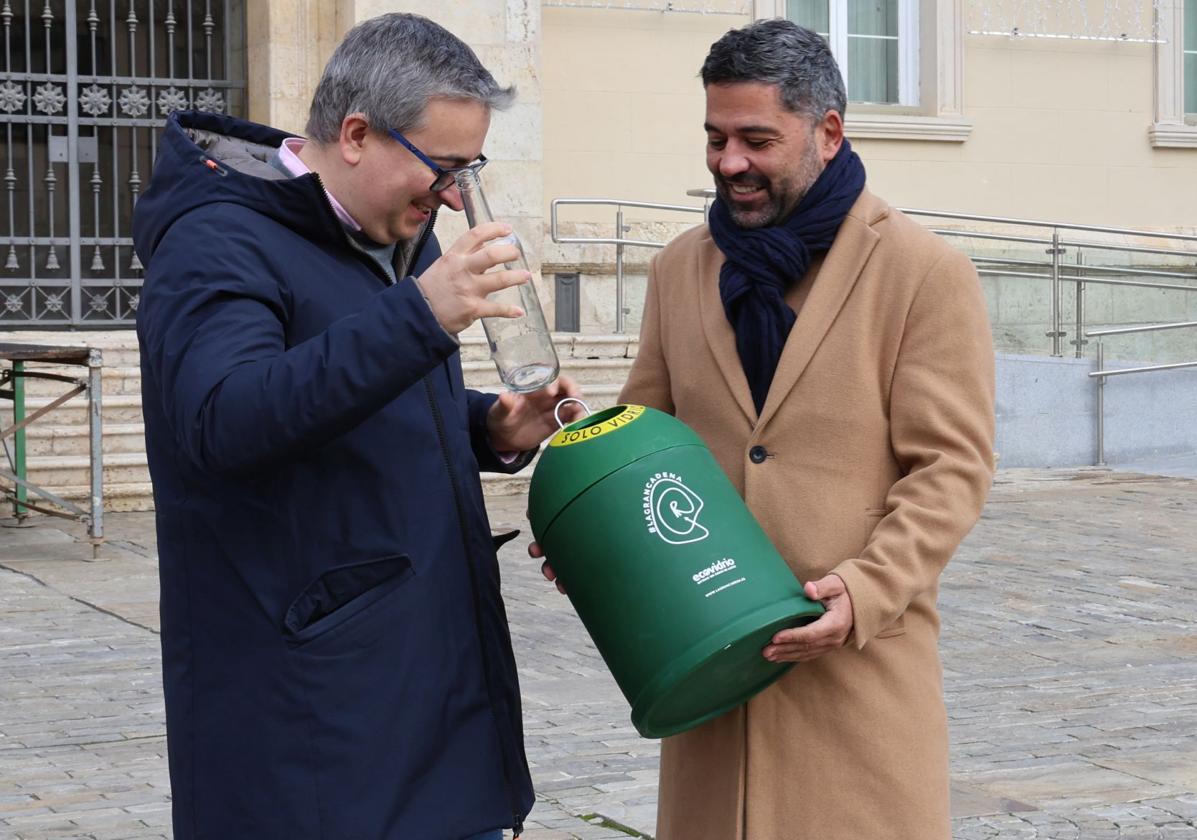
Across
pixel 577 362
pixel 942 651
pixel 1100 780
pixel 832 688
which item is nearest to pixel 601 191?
pixel 577 362

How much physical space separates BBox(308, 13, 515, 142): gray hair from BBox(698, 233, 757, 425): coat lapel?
0.60 metres

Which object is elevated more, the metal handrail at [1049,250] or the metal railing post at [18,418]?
the metal handrail at [1049,250]

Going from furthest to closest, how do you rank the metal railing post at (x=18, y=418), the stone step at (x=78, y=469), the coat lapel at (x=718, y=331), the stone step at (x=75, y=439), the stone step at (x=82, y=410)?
the stone step at (x=82, y=410), the stone step at (x=75, y=439), the stone step at (x=78, y=469), the metal railing post at (x=18, y=418), the coat lapel at (x=718, y=331)

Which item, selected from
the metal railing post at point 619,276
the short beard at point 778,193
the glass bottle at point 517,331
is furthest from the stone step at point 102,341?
the glass bottle at point 517,331

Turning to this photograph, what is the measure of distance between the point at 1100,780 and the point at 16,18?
8630 millimetres

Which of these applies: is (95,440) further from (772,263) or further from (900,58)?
(900,58)

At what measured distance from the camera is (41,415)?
863 cm

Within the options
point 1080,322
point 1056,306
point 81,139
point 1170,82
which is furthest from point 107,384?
point 1170,82

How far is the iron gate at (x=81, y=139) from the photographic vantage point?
35.3 ft

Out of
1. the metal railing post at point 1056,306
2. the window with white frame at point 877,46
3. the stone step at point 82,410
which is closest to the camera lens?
the stone step at point 82,410

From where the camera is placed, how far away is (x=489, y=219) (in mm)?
2270

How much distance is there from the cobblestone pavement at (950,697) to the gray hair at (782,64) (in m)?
2.03

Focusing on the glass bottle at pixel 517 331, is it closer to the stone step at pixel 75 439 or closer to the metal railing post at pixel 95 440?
the metal railing post at pixel 95 440

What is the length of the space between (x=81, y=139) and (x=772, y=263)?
9012mm
